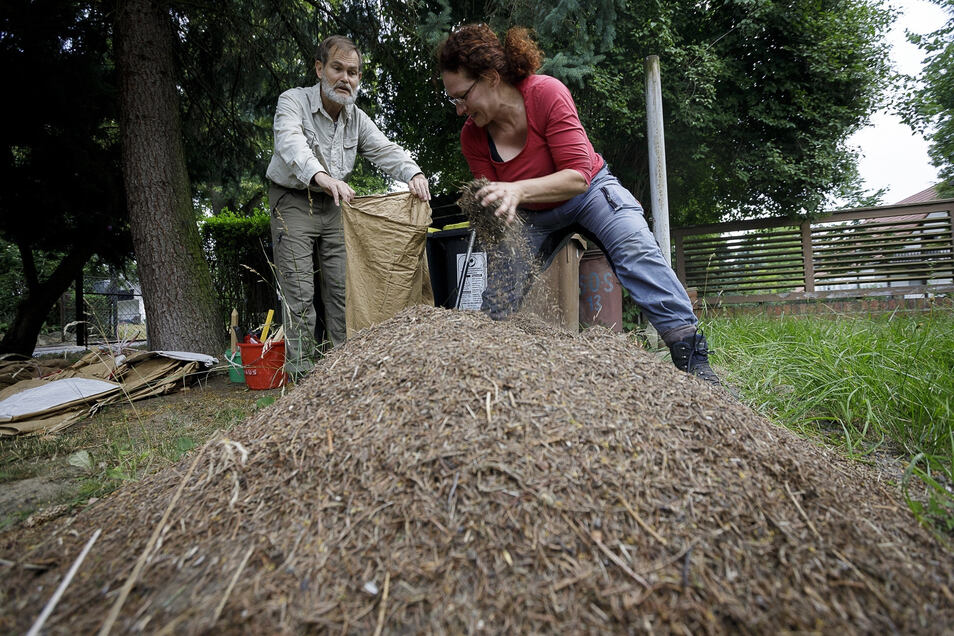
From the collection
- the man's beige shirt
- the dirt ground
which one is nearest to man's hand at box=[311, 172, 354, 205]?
the man's beige shirt

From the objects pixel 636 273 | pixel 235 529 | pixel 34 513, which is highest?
pixel 636 273

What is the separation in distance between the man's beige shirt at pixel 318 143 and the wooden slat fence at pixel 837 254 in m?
5.59

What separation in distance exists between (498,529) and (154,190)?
161 inches

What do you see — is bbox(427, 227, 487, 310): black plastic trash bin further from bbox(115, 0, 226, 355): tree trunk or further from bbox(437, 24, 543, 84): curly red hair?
bbox(115, 0, 226, 355): tree trunk

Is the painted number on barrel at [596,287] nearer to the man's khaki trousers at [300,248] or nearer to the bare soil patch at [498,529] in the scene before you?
the man's khaki trousers at [300,248]

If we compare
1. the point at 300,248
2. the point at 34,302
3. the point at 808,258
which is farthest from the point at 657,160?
the point at 34,302

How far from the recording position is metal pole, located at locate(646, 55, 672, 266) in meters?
3.65

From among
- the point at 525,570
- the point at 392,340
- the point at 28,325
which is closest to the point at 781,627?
the point at 525,570

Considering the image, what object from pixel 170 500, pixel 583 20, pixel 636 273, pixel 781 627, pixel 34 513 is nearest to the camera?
pixel 781 627

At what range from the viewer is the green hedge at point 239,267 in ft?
19.5

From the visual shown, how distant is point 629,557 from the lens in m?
0.89

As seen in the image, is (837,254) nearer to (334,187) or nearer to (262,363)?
(334,187)

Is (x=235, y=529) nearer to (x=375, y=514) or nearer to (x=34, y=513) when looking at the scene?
(x=375, y=514)

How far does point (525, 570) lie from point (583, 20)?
165 inches
